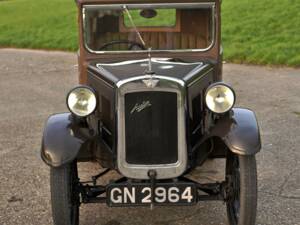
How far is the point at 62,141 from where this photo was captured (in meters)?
4.13

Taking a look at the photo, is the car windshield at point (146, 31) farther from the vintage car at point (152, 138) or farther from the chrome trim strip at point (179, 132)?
the chrome trim strip at point (179, 132)

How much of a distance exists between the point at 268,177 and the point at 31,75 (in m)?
7.77

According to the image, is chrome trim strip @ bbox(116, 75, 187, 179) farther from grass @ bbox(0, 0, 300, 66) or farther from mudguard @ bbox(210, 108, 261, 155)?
grass @ bbox(0, 0, 300, 66)

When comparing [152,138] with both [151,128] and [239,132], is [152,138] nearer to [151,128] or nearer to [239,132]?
[151,128]

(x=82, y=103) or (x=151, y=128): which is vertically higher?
(x=82, y=103)

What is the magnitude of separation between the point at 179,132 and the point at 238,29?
11.0 metres

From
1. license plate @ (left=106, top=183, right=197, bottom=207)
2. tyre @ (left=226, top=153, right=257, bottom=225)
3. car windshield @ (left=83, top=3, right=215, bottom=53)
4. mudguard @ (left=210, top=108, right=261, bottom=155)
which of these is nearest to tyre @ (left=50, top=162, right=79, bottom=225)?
license plate @ (left=106, top=183, right=197, bottom=207)

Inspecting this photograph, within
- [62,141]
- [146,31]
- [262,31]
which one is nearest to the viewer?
[62,141]

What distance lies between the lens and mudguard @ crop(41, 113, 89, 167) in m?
4.04

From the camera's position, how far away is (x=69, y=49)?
15.7m

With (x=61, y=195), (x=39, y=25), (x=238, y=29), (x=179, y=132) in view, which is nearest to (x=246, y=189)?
(x=179, y=132)

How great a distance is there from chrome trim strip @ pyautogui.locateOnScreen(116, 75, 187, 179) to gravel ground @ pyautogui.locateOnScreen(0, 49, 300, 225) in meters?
0.69

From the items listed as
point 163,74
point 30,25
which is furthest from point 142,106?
point 30,25

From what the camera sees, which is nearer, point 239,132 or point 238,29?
point 239,132
